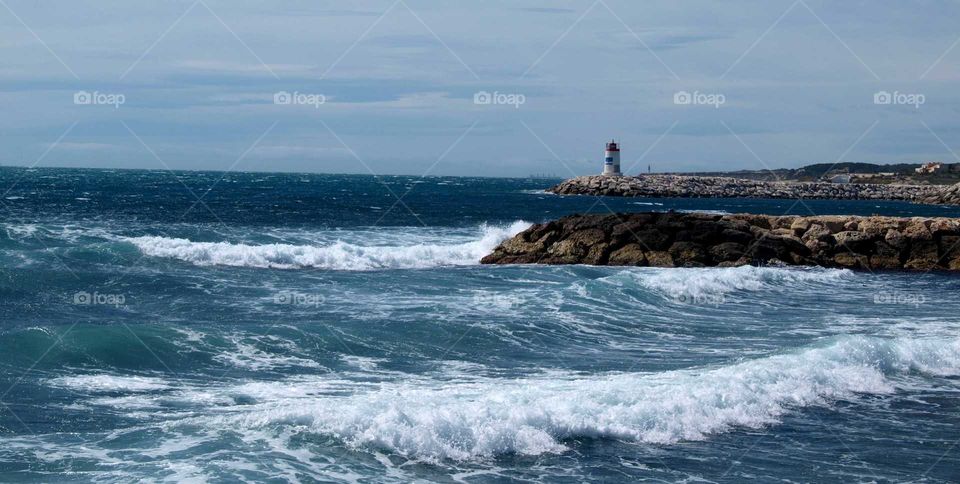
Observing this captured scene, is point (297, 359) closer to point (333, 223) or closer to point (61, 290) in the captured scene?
point (61, 290)

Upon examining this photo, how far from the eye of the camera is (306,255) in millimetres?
29203

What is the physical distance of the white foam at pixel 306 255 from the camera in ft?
92.0

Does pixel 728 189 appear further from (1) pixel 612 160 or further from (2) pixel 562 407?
(2) pixel 562 407

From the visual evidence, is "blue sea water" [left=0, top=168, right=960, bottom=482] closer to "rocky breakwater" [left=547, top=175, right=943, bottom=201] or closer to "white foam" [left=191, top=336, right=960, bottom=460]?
"white foam" [left=191, top=336, right=960, bottom=460]

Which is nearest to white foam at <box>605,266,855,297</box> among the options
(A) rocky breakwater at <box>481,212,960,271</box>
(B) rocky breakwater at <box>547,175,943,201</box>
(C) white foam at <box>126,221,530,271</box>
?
(A) rocky breakwater at <box>481,212,960,271</box>

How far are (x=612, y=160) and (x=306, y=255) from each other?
66.2 m

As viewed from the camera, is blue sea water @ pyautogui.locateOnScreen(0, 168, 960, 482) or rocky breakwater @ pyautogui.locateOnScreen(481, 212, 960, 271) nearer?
blue sea water @ pyautogui.locateOnScreen(0, 168, 960, 482)

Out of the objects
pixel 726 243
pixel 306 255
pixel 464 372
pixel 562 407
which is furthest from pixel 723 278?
pixel 562 407

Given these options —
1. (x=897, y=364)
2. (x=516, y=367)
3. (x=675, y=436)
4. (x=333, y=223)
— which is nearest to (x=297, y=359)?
(x=516, y=367)

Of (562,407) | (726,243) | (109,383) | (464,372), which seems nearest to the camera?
(562,407)

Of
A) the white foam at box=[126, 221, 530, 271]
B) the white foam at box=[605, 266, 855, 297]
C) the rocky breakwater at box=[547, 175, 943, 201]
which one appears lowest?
the white foam at box=[605, 266, 855, 297]

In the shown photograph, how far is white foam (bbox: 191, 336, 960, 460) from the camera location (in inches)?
412

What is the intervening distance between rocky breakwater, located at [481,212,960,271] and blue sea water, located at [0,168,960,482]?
5.50ft

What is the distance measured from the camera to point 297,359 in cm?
1484
